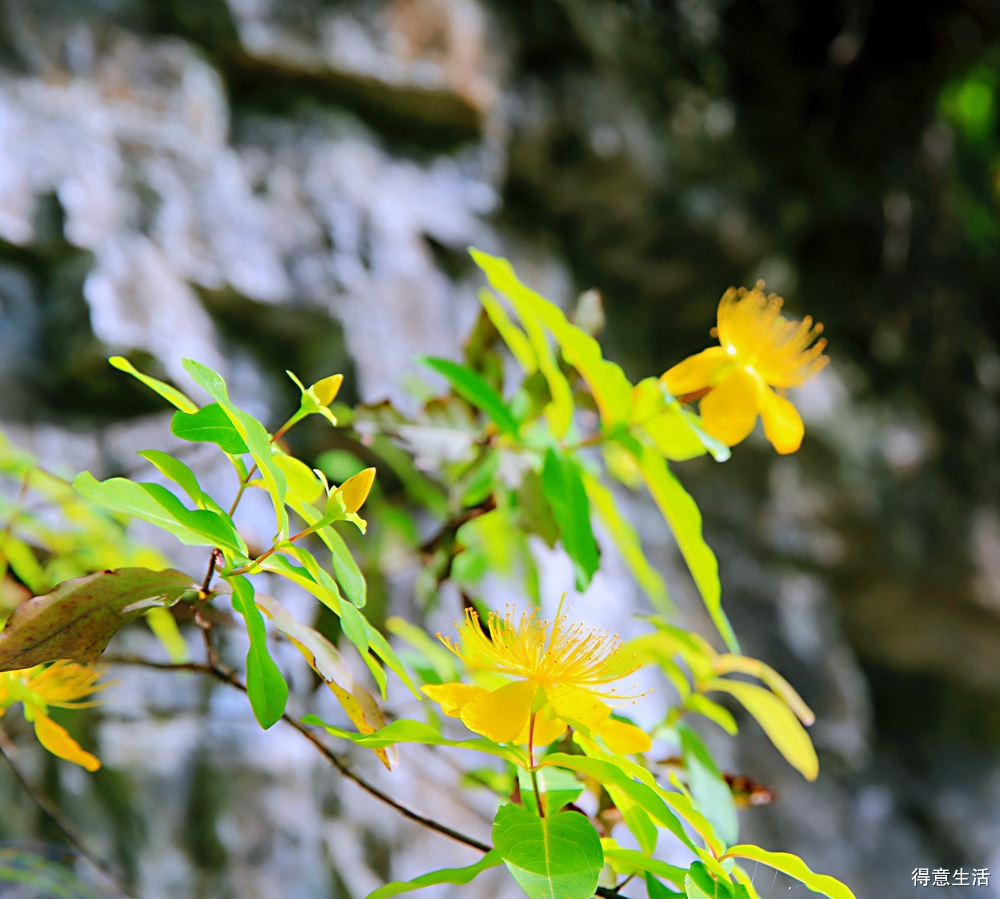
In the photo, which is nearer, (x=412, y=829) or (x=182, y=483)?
(x=182, y=483)

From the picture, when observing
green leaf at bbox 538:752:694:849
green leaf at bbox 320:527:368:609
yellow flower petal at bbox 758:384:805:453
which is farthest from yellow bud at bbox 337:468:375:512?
yellow flower petal at bbox 758:384:805:453

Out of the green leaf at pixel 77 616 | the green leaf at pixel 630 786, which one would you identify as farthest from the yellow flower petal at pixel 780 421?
the green leaf at pixel 77 616

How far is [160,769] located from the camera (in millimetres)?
779

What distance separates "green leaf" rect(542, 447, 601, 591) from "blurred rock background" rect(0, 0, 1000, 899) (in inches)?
8.8

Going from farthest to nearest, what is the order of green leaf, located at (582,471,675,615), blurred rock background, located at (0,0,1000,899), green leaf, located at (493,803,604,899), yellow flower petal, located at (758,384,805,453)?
1. blurred rock background, located at (0,0,1000,899)
2. green leaf, located at (582,471,675,615)
3. yellow flower petal, located at (758,384,805,453)
4. green leaf, located at (493,803,604,899)

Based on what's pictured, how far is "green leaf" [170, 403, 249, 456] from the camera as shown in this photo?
0.32m

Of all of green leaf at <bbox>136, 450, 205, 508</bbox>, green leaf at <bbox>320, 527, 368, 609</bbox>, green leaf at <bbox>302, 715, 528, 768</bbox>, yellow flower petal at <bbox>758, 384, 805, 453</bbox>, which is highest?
yellow flower petal at <bbox>758, 384, 805, 453</bbox>

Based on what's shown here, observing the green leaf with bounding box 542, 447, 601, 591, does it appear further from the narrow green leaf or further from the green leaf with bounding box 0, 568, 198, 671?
the green leaf with bounding box 0, 568, 198, 671

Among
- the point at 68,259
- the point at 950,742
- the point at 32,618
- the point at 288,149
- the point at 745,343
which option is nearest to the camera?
the point at 32,618

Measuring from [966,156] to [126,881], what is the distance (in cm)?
191

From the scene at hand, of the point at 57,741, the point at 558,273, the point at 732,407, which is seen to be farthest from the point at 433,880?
the point at 558,273

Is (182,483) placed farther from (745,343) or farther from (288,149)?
(288,149)

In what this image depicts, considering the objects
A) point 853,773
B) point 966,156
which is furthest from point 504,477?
point 966,156

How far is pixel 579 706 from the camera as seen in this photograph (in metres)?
0.31
